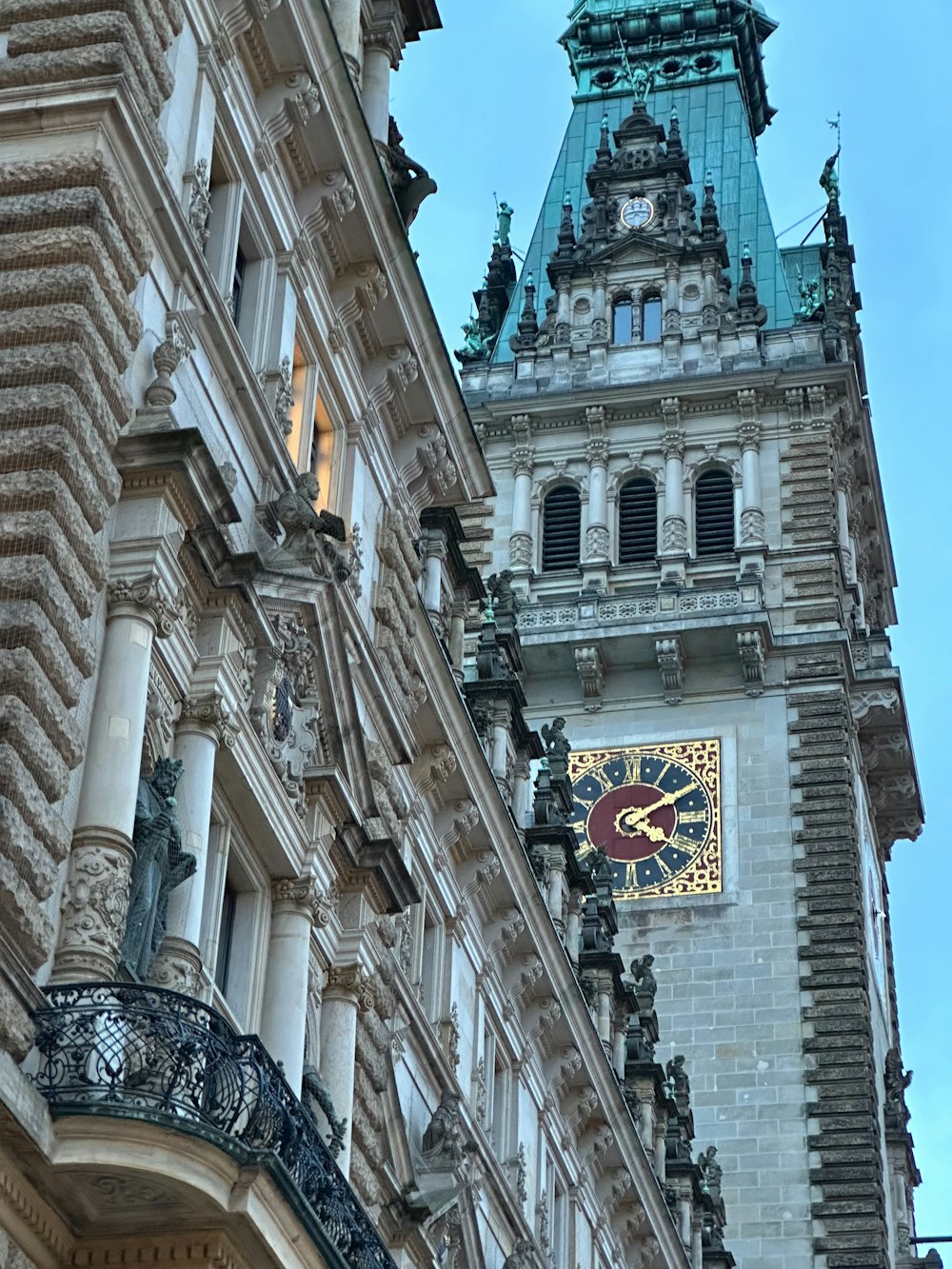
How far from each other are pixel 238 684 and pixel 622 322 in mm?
44605

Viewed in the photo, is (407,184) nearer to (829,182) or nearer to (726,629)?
(726,629)

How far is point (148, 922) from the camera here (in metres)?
18.1

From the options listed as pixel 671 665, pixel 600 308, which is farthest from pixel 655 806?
pixel 600 308

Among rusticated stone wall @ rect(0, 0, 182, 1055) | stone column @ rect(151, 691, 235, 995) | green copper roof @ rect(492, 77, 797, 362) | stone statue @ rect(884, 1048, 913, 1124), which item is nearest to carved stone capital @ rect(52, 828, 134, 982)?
rusticated stone wall @ rect(0, 0, 182, 1055)

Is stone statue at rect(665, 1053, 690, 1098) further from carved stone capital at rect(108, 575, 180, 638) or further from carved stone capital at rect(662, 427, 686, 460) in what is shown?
carved stone capital at rect(108, 575, 180, 638)

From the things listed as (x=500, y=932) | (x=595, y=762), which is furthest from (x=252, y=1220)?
(x=595, y=762)

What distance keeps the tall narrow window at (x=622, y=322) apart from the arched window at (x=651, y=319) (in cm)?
30

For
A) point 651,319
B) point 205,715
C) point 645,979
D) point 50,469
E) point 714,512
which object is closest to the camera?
point 50,469

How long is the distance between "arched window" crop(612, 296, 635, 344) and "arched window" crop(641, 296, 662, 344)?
0.93ft

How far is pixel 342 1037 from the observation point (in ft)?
74.3

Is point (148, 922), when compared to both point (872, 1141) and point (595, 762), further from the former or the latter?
point (595, 762)

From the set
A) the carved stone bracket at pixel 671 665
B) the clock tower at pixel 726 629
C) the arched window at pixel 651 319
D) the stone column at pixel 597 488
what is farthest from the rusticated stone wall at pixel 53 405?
the arched window at pixel 651 319

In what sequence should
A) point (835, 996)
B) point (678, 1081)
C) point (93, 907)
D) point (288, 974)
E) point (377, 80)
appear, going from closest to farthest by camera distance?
point (93, 907), point (288, 974), point (377, 80), point (678, 1081), point (835, 996)

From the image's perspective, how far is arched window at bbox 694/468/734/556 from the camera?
5947 cm
